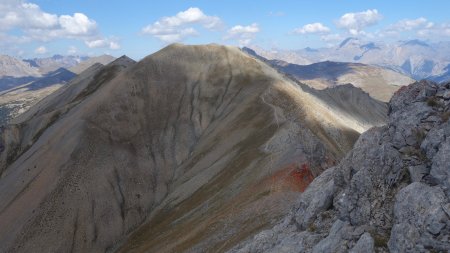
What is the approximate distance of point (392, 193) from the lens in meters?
30.0

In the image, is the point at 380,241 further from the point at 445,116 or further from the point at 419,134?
the point at 445,116

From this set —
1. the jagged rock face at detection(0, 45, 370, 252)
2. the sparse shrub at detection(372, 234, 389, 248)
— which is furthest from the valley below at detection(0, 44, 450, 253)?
the jagged rock face at detection(0, 45, 370, 252)

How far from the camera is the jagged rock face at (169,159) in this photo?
237ft

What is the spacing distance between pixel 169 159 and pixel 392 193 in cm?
9864

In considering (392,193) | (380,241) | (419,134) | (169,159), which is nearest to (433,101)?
(419,134)

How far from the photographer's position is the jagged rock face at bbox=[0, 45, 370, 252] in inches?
2849

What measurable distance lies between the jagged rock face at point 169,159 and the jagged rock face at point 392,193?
18.3 meters

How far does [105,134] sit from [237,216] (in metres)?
72.1

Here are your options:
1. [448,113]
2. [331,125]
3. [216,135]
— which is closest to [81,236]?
[216,135]

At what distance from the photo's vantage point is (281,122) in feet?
331

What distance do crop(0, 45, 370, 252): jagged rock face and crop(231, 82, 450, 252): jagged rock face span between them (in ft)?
60.2

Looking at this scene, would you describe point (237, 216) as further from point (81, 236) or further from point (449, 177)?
point (81, 236)

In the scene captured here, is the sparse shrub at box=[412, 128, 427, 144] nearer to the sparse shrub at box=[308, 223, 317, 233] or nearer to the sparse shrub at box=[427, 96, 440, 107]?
the sparse shrub at box=[427, 96, 440, 107]

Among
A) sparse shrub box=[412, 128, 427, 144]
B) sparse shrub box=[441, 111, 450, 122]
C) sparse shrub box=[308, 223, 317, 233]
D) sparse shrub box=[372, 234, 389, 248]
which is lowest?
sparse shrub box=[308, 223, 317, 233]
